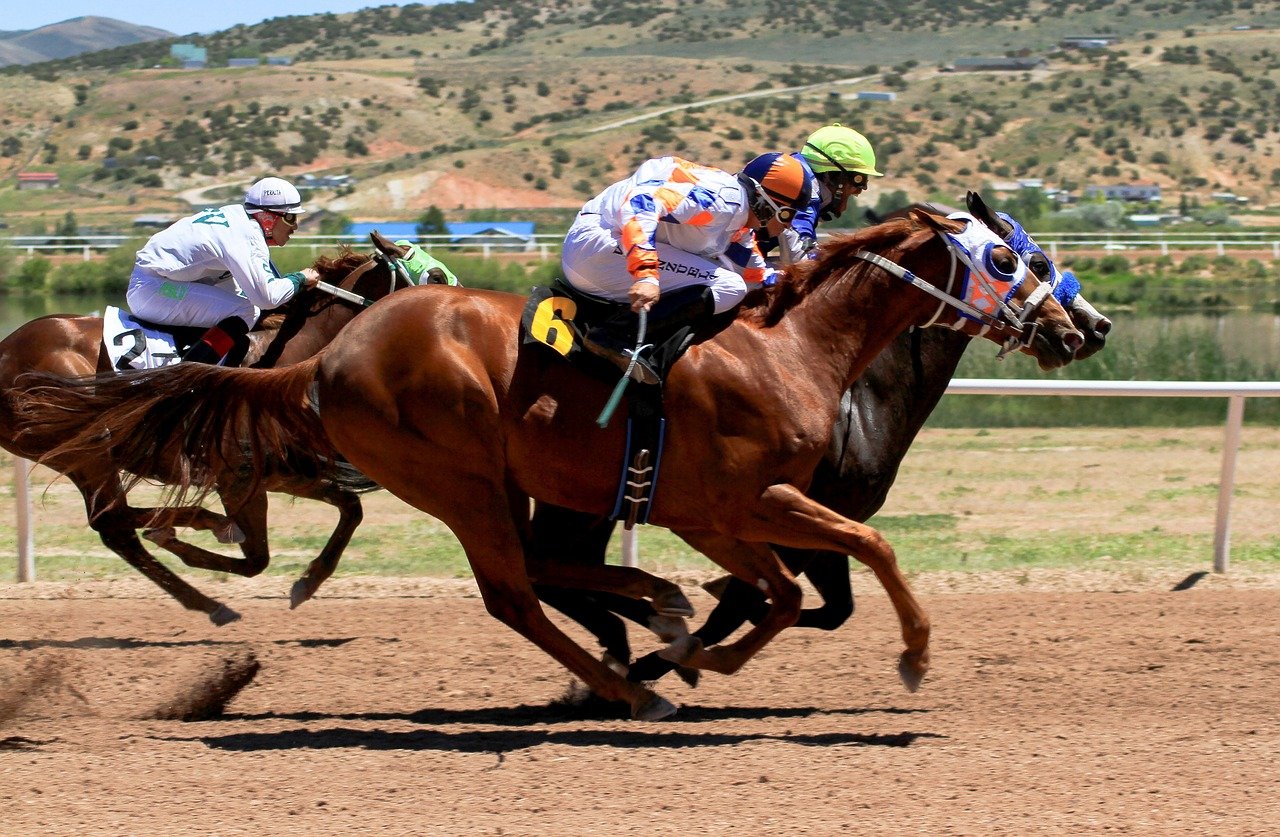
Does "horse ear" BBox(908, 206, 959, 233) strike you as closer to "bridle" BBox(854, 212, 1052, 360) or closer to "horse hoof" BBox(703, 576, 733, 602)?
"bridle" BBox(854, 212, 1052, 360)

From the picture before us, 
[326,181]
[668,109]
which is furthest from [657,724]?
[668,109]

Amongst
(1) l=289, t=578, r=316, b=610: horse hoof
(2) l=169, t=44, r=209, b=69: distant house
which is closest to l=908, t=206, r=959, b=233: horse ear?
(1) l=289, t=578, r=316, b=610: horse hoof

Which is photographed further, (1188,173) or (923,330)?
(1188,173)

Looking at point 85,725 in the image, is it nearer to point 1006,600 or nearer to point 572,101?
point 1006,600

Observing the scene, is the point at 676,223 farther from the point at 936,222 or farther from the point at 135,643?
the point at 135,643

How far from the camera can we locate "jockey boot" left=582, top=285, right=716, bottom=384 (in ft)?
16.6

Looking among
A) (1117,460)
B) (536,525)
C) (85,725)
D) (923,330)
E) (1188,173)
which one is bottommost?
(1188,173)

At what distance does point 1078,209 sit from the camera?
4441 cm

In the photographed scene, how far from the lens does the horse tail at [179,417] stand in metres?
5.50

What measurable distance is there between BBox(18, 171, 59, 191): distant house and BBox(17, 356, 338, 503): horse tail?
199 ft

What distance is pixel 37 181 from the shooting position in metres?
62.5

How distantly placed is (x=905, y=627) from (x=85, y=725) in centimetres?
289

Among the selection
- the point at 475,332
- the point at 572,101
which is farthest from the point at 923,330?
the point at 572,101

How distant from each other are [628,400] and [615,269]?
0.47 metres
